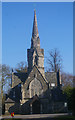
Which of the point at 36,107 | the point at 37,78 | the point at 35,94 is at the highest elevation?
the point at 37,78

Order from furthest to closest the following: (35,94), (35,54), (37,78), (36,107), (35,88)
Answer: (35,54)
(37,78)
(35,88)
(35,94)
(36,107)

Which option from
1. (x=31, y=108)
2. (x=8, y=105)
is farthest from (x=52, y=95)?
(x=8, y=105)

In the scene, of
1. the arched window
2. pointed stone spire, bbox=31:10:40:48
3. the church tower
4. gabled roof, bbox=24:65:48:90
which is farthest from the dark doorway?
pointed stone spire, bbox=31:10:40:48

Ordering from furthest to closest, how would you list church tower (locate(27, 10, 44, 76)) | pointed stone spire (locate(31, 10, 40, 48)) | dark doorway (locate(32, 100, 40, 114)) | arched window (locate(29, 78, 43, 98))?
1. pointed stone spire (locate(31, 10, 40, 48))
2. church tower (locate(27, 10, 44, 76))
3. arched window (locate(29, 78, 43, 98))
4. dark doorway (locate(32, 100, 40, 114))

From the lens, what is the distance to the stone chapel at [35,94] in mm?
46688

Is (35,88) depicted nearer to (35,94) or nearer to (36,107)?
(35,94)

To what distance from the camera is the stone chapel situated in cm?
4669

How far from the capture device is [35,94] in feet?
157

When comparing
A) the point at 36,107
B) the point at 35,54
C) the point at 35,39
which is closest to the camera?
the point at 36,107

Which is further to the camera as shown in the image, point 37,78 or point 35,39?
point 35,39

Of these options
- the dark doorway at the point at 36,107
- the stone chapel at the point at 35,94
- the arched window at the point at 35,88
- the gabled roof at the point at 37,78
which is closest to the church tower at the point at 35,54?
the stone chapel at the point at 35,94

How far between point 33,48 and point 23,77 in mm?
7384

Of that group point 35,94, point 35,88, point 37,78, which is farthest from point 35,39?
point 35,94

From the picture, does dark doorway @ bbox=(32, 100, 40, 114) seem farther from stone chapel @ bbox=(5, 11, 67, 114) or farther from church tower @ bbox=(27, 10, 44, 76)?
church tower @ bbox=(27, 10, 44, 76)
